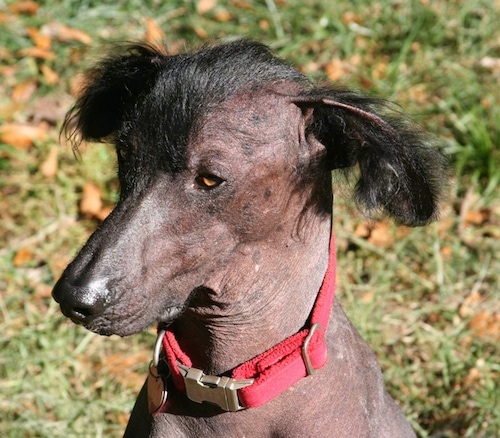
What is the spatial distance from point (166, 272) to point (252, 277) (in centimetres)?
21

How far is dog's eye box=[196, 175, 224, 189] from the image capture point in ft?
6.10

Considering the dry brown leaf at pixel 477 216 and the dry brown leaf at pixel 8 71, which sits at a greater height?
the dry brown leaf at pixel 477 216

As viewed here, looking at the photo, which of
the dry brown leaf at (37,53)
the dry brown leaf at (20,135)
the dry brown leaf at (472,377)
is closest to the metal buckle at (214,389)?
the dry brown leaf at (472,377)

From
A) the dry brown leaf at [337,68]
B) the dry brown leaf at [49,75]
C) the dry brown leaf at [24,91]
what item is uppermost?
the dry brown leaf at [337,68]

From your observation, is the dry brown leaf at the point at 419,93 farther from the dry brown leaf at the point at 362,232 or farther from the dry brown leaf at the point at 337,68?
the dry brown leaf at the point at 362,232

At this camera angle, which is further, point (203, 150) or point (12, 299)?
point (12, 299)

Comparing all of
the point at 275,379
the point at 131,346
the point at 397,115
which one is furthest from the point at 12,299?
the point at 397,115

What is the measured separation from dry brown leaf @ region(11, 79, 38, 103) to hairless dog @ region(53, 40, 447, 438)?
8.73 ft

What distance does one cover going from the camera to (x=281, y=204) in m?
1.96

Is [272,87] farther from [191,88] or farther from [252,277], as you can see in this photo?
[252,277]

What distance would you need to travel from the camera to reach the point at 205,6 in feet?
16.9

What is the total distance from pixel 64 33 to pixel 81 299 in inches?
136

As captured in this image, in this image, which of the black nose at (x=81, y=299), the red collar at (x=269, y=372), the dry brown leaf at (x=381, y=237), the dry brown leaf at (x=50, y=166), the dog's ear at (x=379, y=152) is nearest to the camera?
the black nose at (x=81, y=299)

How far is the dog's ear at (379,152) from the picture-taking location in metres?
1.91
